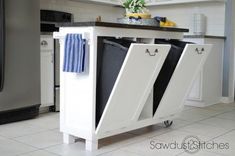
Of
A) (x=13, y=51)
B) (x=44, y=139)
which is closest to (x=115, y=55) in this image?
(x=44, y=139)

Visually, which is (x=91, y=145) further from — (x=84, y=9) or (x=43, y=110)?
(x=84, y=9)

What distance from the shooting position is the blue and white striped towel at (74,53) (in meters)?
2.48

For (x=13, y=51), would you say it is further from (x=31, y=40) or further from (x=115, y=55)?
(x=115, y=55)

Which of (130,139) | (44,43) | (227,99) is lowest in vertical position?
(130,139)

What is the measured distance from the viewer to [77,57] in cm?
249

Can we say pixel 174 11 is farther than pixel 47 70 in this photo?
Yes

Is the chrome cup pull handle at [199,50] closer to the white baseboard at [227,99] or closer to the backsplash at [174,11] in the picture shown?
the backsplash at [174,11]

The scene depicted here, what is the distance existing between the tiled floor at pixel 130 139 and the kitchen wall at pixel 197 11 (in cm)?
160

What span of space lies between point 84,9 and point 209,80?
7.06 feet

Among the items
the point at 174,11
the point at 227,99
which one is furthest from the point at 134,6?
the point at 227,99

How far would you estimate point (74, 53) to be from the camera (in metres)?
2.52

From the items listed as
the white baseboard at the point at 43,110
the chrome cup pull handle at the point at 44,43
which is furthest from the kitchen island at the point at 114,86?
the white baseboard at the point at 43,110

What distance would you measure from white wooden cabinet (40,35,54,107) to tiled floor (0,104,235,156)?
0.21 meters

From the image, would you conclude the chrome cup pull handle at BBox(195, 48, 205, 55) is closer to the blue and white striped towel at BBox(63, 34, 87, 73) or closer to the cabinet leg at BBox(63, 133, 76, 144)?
the blue and white striped towel at BBox(63, 34, 87, 73)
